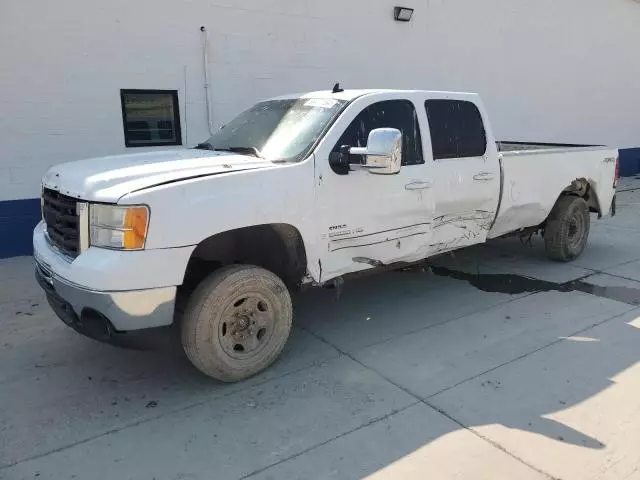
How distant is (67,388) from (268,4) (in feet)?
21.2

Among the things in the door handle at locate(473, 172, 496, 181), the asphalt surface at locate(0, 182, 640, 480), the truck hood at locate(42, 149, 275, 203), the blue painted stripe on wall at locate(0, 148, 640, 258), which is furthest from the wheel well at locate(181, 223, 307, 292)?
the blue painted stripe on wall at locate(0, 148, 640, 258)

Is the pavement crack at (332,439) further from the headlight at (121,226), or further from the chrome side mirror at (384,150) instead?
the chrome side mirror at (384,150)

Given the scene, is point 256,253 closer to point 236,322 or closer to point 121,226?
point 236,322

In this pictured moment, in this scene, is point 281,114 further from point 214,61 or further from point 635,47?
point 635,47

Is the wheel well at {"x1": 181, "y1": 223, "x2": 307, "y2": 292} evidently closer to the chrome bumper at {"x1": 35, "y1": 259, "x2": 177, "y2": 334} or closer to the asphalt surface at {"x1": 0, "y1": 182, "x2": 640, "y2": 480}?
the chrome bumper at {"x1": 35, "y1": 259, "x2": 177, "y2": 334}

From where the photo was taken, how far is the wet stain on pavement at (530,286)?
560cm

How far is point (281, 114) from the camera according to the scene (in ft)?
15.2

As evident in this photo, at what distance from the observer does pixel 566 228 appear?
657 centimetres

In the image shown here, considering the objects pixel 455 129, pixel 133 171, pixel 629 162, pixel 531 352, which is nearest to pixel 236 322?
pixel 133 171

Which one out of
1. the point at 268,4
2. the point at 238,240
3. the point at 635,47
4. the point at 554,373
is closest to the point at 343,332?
the point at 238,240

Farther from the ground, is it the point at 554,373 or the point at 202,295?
the point at 202,295

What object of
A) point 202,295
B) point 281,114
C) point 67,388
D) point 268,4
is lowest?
point 67,388

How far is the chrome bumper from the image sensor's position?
10.6 ft

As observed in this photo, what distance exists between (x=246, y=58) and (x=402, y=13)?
333cm
